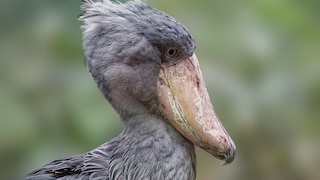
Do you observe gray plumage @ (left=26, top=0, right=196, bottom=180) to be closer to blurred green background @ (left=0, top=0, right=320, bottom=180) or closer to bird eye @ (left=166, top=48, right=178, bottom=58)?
bird eye @ (left=166, top=48, right=178, bottom=58)

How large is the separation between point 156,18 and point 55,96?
53.7 inches

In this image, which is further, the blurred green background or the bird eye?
the blurred green background

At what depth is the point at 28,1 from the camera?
135 inches

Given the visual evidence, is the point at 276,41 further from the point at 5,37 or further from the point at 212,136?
the point at 212,136

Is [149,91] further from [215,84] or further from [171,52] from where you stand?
[215,84]

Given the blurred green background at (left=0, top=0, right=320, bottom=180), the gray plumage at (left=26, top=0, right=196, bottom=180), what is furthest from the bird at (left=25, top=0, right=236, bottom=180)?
the blurred green background at (left=0, top=0, right=320, bottom=180)

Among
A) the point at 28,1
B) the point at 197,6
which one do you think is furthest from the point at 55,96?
the point at 197,6

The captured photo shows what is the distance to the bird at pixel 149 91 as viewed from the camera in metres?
1.93

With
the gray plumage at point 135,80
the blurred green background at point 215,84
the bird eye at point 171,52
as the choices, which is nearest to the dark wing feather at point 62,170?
the gray plumage at point 135,80

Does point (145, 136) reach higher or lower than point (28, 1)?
lower

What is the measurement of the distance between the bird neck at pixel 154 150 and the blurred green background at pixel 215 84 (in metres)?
1.15

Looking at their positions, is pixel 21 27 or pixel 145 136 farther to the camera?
pixel 21 27

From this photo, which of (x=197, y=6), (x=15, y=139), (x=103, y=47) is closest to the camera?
(x=103, y=47)

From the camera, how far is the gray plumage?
1930 millimetres
